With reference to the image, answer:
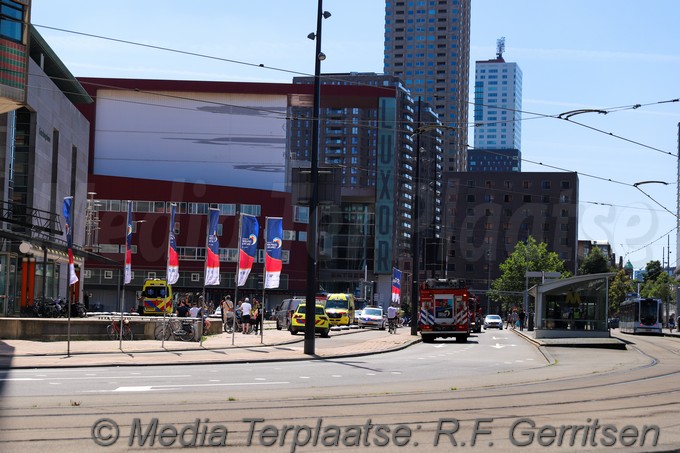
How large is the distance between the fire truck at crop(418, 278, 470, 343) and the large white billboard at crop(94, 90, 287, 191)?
72.6 m

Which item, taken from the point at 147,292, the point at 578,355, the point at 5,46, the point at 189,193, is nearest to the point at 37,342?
the point at 5,46

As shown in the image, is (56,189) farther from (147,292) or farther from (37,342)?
(37,342)

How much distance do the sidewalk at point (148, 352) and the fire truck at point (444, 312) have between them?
8.91 meters

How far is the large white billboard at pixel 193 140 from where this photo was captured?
11544 centimetres

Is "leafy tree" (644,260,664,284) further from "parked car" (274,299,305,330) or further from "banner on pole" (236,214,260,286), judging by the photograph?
"banner on pole" (236,214,260,286)

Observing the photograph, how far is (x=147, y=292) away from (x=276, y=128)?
5498cm

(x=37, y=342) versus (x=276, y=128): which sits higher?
(x=276, y=128)

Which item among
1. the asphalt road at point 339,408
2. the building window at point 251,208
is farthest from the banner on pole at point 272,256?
the building window at point 251,208

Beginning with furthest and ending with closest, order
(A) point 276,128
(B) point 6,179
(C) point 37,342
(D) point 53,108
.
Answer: (A) point 276,128 → (D) point 53,108 → (B) point 6,179 → (C) point 37,342

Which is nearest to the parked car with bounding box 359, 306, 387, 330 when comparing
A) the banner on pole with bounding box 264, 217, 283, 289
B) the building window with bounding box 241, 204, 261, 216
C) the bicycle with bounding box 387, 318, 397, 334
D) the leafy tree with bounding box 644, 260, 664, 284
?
→ the bicycle with bounding box 387, 318, 397, 334

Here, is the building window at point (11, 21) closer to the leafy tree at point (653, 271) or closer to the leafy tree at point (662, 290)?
the leafy tree at point (662, 290)

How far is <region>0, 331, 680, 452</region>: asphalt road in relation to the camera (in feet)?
35.7

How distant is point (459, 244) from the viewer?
565 feet

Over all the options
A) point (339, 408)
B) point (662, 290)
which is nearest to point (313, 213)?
point (339, 408)
